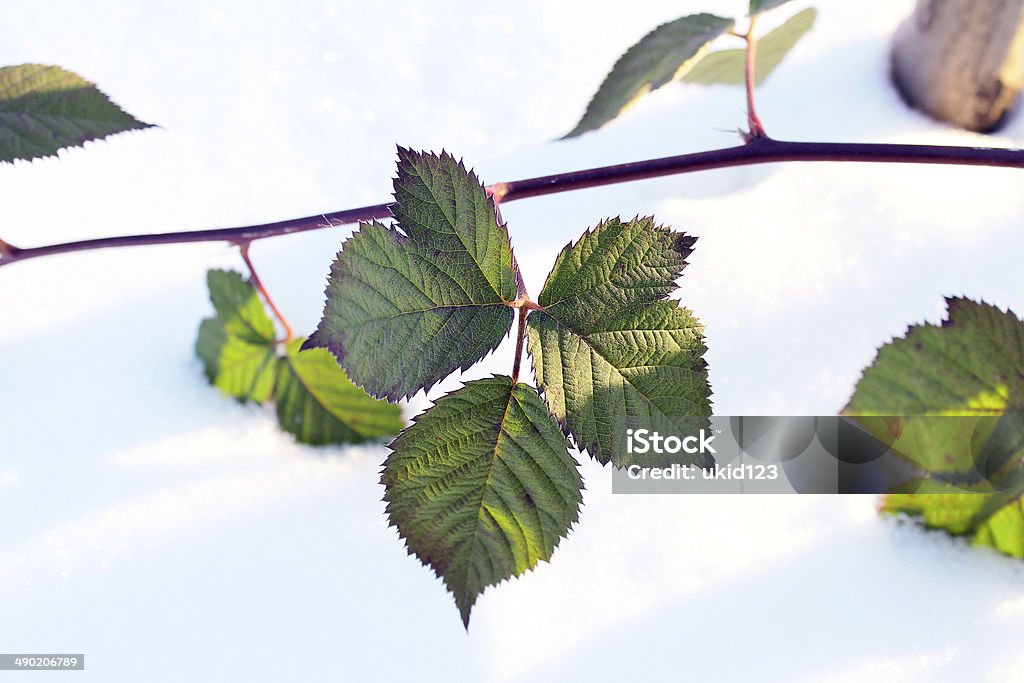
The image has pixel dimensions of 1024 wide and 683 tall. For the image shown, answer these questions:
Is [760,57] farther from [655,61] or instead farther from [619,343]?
[619,343]

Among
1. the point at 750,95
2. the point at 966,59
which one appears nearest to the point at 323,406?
the point at 750,95

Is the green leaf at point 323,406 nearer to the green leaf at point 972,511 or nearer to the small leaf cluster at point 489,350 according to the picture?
the small leaf cluster at point 489,350

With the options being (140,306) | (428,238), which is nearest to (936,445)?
(428,238)

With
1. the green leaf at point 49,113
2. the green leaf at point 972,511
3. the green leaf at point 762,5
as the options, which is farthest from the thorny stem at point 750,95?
the green leaf at point 49,113

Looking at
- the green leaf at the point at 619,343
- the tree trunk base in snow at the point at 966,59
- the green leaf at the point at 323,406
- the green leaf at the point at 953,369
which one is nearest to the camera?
the green leaf at the point at 619,343

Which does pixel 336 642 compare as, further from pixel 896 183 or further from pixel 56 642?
pixel 896 183

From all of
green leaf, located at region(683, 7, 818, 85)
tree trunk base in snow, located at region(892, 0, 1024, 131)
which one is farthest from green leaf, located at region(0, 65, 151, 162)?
tree trunk base in snow, located at region(892, 0, 1024, 131)
